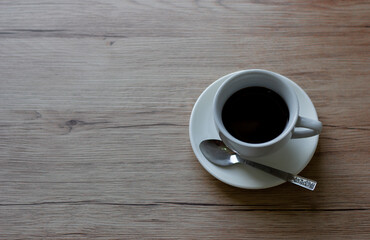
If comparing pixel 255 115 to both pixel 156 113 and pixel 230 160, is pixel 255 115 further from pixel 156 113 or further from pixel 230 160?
pixel 156 113

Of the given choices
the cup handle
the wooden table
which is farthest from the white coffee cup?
the wooden table

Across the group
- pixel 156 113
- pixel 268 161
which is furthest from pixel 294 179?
pixel 156 113

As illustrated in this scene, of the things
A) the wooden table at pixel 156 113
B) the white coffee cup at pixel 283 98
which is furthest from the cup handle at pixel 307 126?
the wooden table at pixel 156 113

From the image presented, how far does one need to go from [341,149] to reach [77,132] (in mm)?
504

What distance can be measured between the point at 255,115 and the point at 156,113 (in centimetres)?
20

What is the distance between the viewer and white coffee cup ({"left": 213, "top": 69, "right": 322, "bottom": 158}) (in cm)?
58

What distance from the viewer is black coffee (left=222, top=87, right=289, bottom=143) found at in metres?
0.62

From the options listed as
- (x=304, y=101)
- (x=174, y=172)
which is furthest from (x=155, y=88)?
(x=304, y=101)

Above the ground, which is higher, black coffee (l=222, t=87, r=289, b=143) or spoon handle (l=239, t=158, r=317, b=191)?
black coffee (l=222, t=87, r=289, b=143)

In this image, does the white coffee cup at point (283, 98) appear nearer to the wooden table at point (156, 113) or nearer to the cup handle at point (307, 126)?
the cup handle at point (307, 126)

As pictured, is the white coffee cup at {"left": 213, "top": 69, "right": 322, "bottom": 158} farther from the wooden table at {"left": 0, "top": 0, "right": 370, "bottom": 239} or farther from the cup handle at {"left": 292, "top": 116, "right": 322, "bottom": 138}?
the wooden table at {"left": 0, "top": 0, "right": 370, "bottom": 239}

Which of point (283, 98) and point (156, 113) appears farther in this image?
point (156, 113)

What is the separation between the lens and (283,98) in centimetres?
62

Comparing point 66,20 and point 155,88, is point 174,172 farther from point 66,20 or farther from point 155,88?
point 66,20
